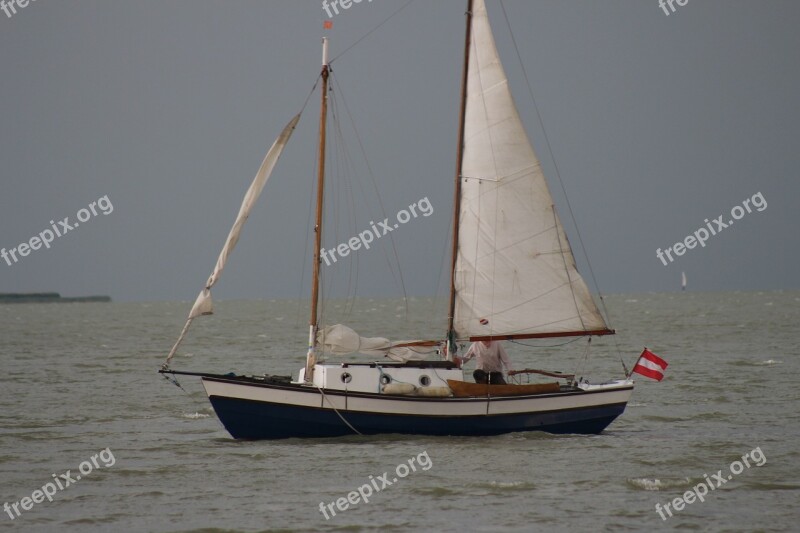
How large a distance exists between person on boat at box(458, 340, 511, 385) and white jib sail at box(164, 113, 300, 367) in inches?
255

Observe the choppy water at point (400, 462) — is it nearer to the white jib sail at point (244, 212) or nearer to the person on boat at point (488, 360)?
the person on boat at point (488, 360)

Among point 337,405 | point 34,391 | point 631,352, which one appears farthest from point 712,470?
point 631,352

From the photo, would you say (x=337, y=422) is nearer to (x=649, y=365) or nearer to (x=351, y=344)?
(x=351, y=344)

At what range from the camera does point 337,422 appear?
28750 mm

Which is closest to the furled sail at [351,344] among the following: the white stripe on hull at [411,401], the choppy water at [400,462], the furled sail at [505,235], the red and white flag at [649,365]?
the white stripe on hull at [411,401]

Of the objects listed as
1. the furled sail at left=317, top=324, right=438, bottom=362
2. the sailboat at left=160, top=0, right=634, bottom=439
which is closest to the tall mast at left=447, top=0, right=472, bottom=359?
the sailboat at left=160, top=0, right=634, bottom=439

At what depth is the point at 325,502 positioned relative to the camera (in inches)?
909

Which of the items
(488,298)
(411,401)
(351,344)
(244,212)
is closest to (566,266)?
(488,298)

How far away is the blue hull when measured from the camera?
28547 millimetres

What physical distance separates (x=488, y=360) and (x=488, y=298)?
5.18 feet

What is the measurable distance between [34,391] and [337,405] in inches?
850

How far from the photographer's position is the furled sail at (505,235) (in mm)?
30812

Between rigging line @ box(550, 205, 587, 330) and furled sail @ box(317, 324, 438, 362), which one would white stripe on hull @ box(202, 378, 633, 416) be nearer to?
furled sail @ box(317, 324, 438, 362)

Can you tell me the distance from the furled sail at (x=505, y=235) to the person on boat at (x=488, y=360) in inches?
19.2
